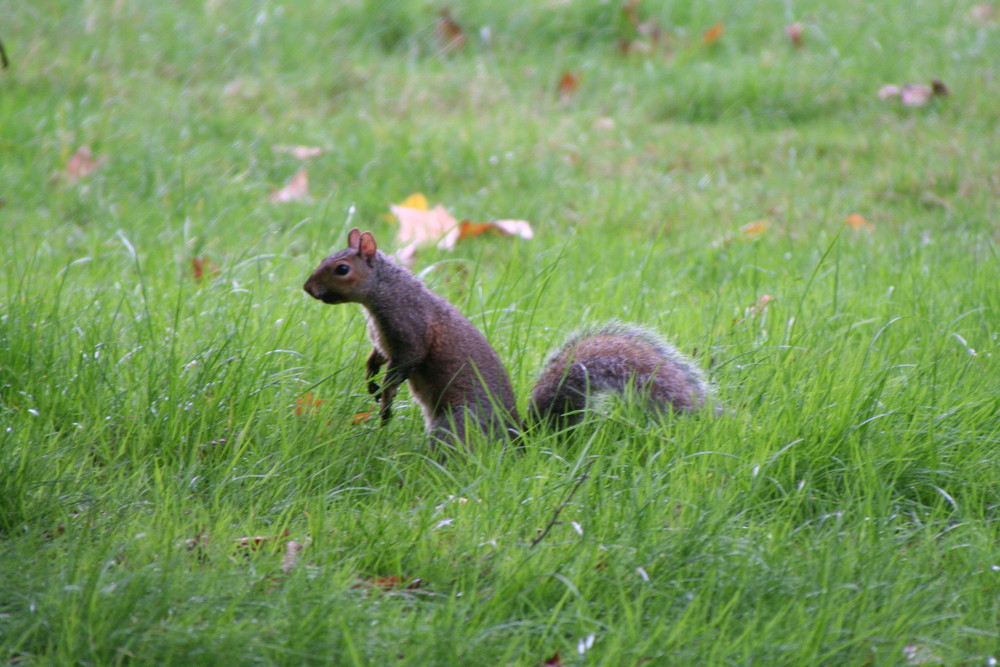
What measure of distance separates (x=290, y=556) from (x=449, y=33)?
17.7 ft

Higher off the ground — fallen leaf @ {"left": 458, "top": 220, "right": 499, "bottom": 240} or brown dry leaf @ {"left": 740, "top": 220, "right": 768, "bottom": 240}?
fallen leaf @ {"left": 458, "top": 220, "right": 499, "bottom": 240}

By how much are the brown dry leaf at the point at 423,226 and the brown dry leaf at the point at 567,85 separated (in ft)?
7.22

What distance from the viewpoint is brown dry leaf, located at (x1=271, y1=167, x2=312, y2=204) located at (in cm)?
496

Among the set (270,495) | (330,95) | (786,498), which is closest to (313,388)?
(270,495)

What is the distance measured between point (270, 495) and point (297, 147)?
3278 millimetres

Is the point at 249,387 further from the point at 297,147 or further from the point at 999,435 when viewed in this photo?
the point at 297,147

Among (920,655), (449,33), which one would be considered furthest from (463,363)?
(449,33)

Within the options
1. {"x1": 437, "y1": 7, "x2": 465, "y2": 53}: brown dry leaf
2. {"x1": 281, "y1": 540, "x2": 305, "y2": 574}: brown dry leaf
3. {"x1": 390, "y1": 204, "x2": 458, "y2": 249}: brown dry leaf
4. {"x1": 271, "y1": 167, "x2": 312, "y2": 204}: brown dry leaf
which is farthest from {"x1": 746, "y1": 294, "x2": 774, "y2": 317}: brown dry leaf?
{"x1": 437, "y1": 7, "x2": 465, "y2": 53}: brown dry leaf

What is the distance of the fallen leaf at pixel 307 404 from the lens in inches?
114

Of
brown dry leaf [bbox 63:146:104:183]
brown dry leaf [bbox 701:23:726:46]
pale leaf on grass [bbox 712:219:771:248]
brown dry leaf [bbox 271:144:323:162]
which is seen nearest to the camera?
pale leaf on grass [bbox 712:219:771:248]

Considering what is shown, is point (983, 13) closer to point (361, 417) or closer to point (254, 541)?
point (361, 417)

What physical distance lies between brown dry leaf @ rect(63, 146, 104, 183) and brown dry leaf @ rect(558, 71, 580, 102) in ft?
9.28

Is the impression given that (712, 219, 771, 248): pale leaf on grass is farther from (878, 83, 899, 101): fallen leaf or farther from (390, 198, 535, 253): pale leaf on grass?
(878, 83, 899, 101): fallen leaf

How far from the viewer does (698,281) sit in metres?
4.23
